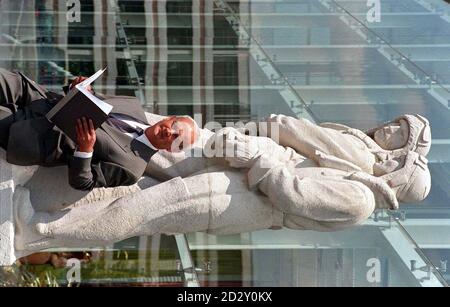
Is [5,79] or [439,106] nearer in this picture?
[5,79]

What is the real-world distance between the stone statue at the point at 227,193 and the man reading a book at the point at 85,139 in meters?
0.15

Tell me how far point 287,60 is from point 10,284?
393cm

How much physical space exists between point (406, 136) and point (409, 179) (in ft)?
1.03

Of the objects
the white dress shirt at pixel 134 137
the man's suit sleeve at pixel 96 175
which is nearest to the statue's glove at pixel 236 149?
the white dress shirt at pixel 134 137

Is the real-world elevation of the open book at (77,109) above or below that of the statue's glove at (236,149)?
above

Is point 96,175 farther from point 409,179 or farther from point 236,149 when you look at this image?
point 409,179

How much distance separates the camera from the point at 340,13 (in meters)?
10.0

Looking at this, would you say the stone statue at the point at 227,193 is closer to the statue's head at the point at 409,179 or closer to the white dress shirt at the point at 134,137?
the statue's head at the point at 409,179

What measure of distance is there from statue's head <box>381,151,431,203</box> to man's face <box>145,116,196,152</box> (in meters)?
1.12

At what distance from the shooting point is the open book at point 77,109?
4.56 meters

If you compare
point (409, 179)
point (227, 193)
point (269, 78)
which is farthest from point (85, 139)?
point (269, 78)

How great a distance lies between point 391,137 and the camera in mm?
5578
